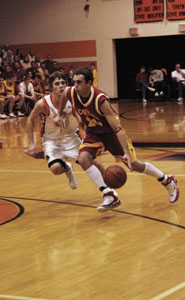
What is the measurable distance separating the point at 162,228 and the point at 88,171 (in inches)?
39.7

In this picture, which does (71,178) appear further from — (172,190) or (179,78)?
(179,78)

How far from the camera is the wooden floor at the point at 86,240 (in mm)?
3787

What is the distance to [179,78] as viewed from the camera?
66.8 ft

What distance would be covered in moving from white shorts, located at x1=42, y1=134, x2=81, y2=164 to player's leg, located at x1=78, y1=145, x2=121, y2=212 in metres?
0.80

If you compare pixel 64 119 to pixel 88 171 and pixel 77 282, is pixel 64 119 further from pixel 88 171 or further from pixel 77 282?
pixel 77 282

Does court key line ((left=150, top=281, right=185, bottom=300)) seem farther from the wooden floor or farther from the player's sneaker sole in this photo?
the player's sneaker sole

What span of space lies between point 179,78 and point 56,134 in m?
14.2

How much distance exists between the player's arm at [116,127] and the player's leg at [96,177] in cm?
40

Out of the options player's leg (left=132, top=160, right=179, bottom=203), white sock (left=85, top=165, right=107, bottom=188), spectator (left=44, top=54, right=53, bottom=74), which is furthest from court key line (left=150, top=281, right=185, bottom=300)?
spectator (left=44, top=54, right=53, bottom=74)

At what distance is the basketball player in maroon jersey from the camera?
5605mm

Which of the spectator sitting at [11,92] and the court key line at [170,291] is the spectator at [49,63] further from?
the court key line at [170,291]

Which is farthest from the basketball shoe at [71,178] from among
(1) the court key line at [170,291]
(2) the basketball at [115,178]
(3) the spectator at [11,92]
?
(3) the spectator at [11,92]

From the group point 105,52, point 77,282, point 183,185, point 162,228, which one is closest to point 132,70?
point 105,52

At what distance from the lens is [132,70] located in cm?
2261
